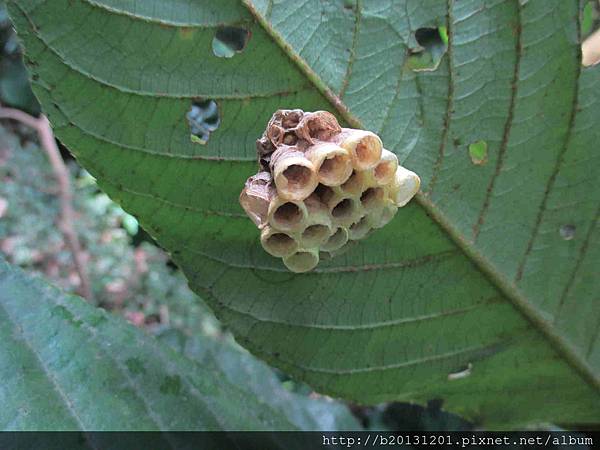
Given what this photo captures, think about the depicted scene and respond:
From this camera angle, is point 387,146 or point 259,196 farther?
point 387,146

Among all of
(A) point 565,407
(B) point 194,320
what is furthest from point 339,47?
(B) point 194,320

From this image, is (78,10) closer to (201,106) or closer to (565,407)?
(201,106)

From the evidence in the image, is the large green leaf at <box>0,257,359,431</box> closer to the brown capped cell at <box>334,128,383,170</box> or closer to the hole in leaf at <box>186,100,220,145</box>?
the hole in leaf at <box>186,100,220,145</box>

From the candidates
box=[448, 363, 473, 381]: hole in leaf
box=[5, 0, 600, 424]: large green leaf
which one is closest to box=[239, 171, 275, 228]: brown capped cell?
box=[5, 0, 600, 424]: large green leaf

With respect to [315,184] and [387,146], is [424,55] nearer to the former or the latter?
[387,146]

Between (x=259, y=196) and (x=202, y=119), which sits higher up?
(x=202, y=119)

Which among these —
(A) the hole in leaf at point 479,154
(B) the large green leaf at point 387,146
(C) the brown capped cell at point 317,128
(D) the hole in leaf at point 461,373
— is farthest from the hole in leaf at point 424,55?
(D) the hole in leaf at point 461,373

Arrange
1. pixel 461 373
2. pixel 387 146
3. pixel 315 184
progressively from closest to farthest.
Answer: pixel 315 184 < pixel 387 146 < pixel 461 373

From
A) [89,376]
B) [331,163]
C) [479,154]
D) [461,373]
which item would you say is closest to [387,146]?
[479,154]
